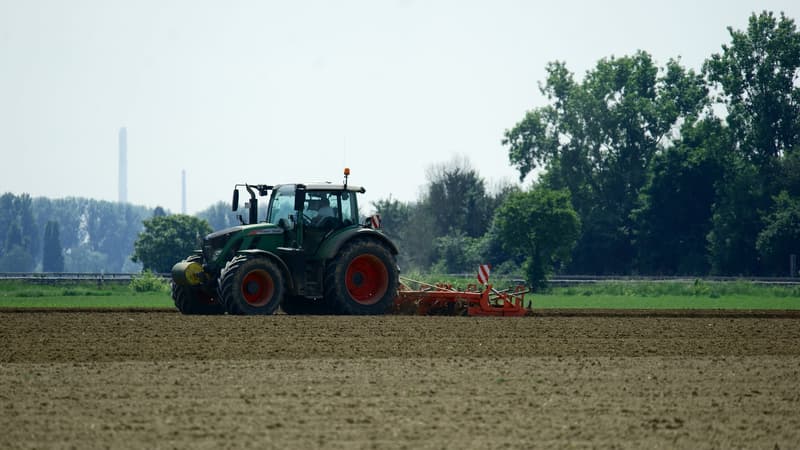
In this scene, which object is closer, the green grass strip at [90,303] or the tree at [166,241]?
the green grass strip at [90,303]

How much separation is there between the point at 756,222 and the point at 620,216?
11.2 metres

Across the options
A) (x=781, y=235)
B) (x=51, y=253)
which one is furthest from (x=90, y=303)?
(x=51, y=253)

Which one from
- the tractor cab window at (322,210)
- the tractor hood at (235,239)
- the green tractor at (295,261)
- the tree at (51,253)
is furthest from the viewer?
the tree at (51,253)

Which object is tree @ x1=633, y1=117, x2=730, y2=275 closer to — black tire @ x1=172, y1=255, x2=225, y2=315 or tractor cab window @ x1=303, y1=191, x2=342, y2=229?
tractor cab window @ x1=303, y1=191, x2=342, y2=229

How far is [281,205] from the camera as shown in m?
22.2

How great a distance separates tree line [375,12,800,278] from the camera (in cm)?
6184

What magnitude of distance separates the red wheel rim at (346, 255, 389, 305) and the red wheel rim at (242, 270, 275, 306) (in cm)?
182

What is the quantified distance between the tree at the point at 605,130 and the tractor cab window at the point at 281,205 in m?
52.4

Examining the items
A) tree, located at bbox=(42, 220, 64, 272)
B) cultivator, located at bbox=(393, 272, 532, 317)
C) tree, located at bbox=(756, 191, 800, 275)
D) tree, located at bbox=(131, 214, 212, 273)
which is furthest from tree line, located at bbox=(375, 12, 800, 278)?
tree, located at bbox=(42, 220, 64, 272)

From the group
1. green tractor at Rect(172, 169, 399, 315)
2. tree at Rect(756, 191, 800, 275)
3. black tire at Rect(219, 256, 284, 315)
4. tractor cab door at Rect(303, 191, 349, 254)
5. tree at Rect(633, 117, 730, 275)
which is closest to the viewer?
black tire at Rect(219, 256, 284, 315)

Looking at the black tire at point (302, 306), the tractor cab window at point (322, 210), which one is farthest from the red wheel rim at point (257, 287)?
the black tire at point (302, 306)

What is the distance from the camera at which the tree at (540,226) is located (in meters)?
59.0

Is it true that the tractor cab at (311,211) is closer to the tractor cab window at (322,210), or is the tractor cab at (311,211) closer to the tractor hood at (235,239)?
the tractor cab window at (322,210)

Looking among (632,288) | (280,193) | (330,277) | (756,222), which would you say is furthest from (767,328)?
(756,222)
